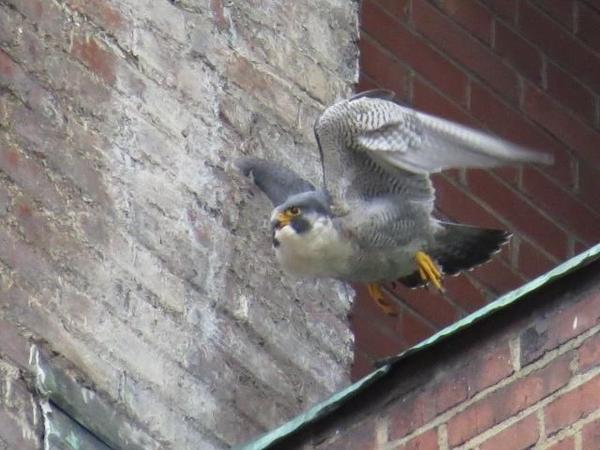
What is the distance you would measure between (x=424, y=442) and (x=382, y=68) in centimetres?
215

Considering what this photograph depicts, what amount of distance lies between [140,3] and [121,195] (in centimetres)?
58

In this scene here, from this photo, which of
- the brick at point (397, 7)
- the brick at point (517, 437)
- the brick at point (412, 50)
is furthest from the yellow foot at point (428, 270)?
the brick at point (517, 437)

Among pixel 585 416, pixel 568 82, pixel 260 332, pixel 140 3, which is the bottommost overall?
pixel 585 416

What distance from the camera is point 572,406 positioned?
17.3 feet

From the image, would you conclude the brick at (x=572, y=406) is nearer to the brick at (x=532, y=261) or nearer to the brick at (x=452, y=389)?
the brick at (x=452, y=389)

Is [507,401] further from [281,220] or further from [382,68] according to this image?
[382,68]

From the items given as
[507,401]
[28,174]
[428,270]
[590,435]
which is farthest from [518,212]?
[590,435]

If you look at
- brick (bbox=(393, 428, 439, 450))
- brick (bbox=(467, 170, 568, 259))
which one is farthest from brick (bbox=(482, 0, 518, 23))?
brick (bbox=(393, 428, 439, 450))

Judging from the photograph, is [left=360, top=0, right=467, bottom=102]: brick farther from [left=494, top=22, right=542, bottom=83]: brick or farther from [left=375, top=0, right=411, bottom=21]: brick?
[left=494, top=22, right=542, bottom=83]: brick

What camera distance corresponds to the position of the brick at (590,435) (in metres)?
5.15

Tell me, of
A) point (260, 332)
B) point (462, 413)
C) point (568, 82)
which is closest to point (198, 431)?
point (260, 332)

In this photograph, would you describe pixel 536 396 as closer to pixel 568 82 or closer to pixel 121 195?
pixel 121 195

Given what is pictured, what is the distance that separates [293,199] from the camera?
661 cm

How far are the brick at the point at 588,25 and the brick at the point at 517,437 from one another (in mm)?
3014
